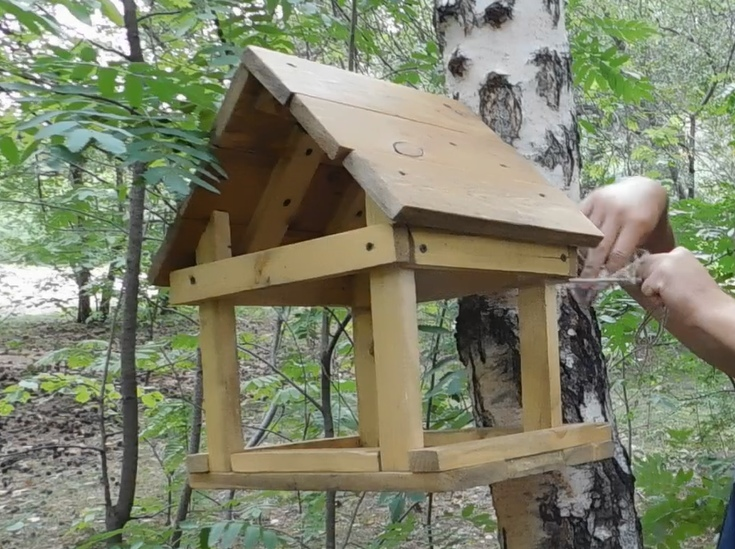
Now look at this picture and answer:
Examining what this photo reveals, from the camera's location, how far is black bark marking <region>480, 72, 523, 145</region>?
4.07 feet

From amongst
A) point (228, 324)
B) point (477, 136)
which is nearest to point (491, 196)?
point (477, 136)

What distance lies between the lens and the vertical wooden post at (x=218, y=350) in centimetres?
111

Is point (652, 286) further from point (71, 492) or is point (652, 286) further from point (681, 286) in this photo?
point (71, 492)

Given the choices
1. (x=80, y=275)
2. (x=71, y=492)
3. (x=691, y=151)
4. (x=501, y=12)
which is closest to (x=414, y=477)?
(x=501, y=12)

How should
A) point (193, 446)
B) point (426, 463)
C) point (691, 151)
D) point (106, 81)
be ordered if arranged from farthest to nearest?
point (691, 151), point (193, 446), point (106, 81), point (426, 463)

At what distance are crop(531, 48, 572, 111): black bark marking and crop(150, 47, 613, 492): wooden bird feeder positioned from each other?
14cm

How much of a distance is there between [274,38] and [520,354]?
1131mm

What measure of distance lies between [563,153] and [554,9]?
258 mm

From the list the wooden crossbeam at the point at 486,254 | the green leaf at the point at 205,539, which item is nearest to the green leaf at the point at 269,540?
the green leaf at the point at 205,539

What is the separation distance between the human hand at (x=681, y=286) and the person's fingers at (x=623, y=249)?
130 millimetres

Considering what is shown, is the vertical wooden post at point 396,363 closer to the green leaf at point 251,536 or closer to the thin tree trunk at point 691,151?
the green leaf at point 251,536

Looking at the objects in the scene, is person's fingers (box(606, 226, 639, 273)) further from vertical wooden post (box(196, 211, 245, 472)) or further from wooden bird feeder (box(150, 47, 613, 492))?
vertical wooden post (box(196, 211, 245, 472))

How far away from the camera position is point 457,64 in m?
1.27

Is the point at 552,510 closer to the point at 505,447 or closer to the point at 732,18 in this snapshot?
the point at 505,447
